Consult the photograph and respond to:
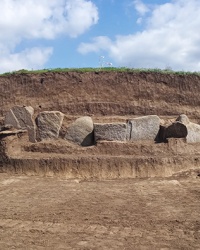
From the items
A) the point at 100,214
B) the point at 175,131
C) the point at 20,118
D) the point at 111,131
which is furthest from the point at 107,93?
the point at 100,214

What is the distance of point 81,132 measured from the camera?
38.8ft

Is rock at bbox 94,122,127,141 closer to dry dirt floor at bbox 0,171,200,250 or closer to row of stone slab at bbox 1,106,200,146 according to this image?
row of stone slab at bbox 1,106,200,146

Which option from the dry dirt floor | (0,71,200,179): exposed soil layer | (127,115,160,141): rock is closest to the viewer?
the dry dirt floor

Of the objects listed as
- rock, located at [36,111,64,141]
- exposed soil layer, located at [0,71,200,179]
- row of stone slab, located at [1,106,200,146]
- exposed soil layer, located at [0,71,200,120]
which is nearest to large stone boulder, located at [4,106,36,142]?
row of stone slab, located at [1,106,200,146]

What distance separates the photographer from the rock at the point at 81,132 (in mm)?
11750

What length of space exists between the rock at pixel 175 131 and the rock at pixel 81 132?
218 centimetres

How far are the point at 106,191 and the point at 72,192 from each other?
722mm

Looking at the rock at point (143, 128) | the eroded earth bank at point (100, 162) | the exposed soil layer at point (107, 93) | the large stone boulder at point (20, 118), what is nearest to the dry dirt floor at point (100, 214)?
the eroded earth bank at point (100, 162)

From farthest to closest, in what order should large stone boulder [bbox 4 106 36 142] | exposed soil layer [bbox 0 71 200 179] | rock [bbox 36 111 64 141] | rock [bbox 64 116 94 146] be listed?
exposed soil layer [bbox 0 71 200 179]
large stone boulder [bbox 4 106 36 142]
rock [bbox 36 111 64 141]
rock [bbox 64 116 94 146]

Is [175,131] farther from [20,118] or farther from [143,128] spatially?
[20,118]

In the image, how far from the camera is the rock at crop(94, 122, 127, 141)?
11.2 m

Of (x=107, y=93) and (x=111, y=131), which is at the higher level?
(x=107, y=93)

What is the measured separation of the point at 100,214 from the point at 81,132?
5.53 metres

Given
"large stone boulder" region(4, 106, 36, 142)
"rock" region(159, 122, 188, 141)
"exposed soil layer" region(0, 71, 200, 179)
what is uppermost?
"exposed soil layer" region(0, 71, 200, 179)
